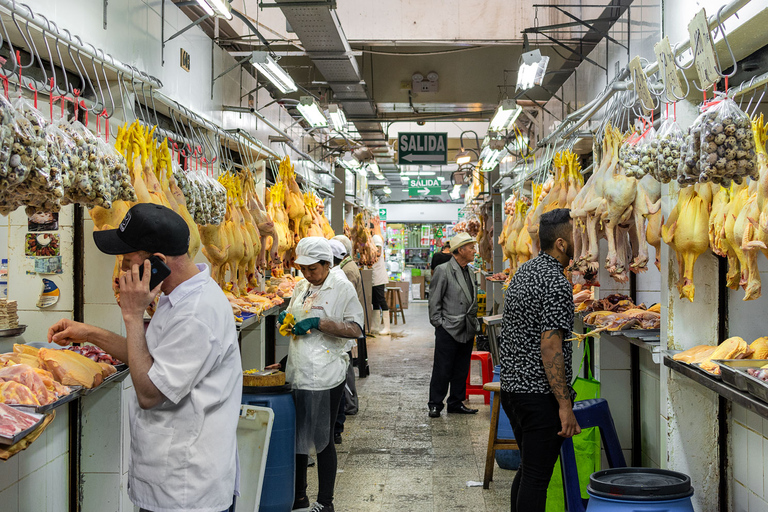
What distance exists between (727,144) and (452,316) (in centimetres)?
486

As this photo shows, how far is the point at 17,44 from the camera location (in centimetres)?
327

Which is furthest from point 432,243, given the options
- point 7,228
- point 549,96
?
point 7,228

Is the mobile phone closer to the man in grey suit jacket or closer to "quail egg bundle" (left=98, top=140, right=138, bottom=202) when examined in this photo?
"quail egg bundle" (left=98, top=140, right=138, bottom=202)

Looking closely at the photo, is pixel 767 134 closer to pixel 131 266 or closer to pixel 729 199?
pixel 729 199

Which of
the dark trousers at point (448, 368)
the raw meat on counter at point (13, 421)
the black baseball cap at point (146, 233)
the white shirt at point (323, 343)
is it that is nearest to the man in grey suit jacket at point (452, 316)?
the dark trousers at point (448, 368)

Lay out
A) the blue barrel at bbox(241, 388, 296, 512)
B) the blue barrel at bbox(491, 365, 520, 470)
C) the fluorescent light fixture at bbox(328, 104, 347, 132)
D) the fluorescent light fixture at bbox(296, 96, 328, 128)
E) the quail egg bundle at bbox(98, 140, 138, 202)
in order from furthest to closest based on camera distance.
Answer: the fluorescent light fixture at bbox(328, 104, 347, 132) → the fluorescent light fixture at bbox(296, 96, 328, 128) → the blue barrel at bbox(491, 365, 520, 470) → the blue barrel at bbox(241, 388, 296, 512) → the quail egg bundle at bbox(98, 140, 138, 202)

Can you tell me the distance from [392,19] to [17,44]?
4.57 m

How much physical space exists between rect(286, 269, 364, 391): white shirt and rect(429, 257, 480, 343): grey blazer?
9.11ft

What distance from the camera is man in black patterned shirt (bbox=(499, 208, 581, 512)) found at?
3.29 meters

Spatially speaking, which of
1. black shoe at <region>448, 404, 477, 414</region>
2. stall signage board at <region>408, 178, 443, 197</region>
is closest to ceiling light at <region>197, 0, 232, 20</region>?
black shoe at <region>448, 404, 477, 414</region>

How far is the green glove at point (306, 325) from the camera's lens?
426 cm

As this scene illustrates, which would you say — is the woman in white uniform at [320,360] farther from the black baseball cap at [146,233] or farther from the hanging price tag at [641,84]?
the hanging price tag at [641,84]

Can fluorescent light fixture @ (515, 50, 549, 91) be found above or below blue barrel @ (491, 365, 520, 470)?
above

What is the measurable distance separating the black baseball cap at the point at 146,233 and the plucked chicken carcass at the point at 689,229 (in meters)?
2.42
